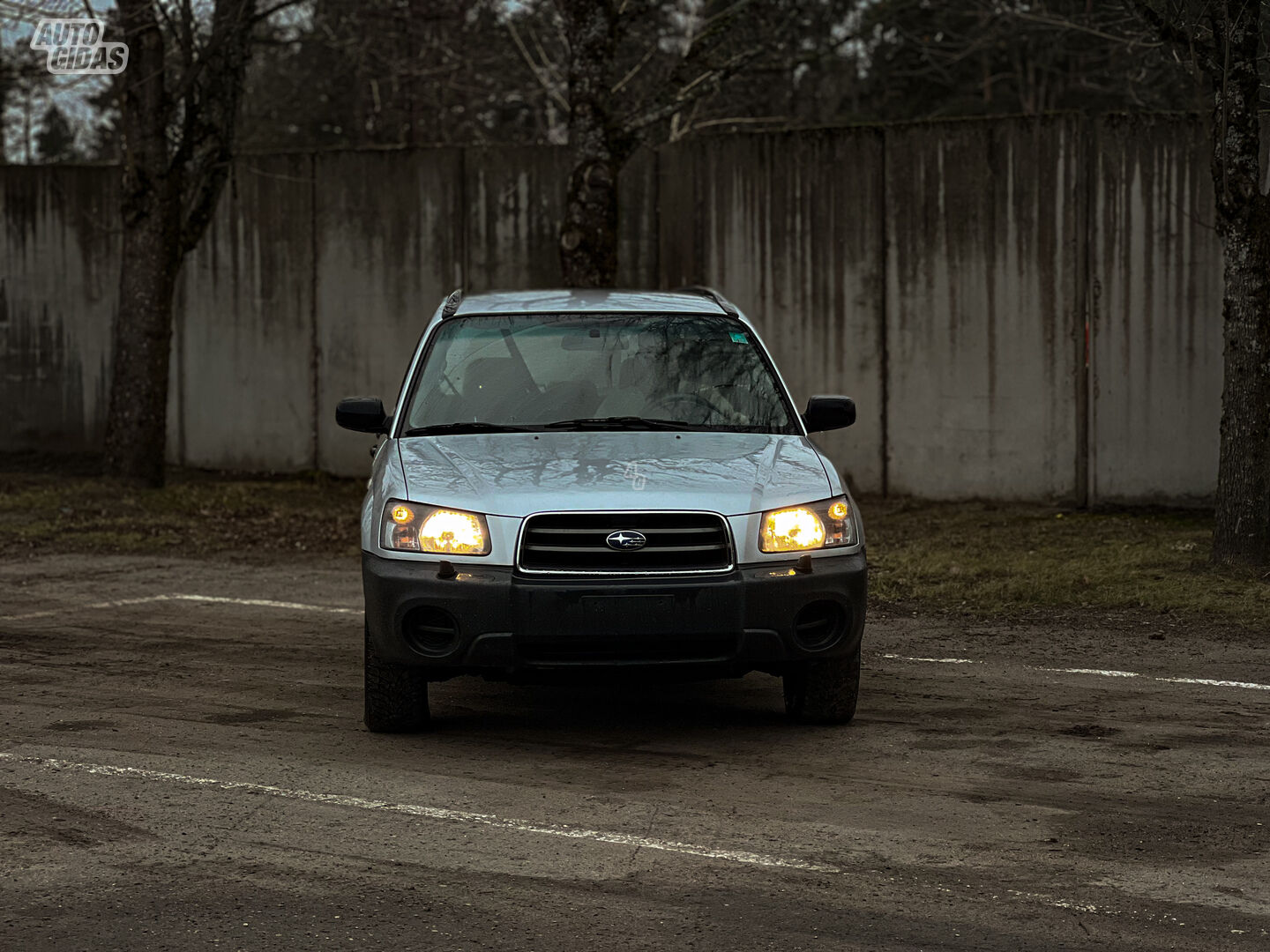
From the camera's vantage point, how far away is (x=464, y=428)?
733 cm

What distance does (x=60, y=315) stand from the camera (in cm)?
1844

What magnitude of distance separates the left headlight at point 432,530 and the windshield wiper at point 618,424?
3.19 ft

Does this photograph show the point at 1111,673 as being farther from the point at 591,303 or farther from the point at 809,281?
the point at 809,281

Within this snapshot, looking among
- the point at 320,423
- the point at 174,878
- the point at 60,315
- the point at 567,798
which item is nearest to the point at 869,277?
the point at 320,423

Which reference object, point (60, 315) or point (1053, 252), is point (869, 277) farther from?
point (60, 315)

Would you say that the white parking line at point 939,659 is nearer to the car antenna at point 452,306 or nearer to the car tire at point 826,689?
the car tire at point 826,689

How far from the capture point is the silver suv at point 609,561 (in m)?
6.21

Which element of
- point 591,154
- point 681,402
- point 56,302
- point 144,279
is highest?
point 591,154

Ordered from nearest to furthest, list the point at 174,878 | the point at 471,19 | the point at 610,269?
1. the point at 174,878
2. the point at 610,269
3. the point at 471,19

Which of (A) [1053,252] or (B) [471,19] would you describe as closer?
(A) [1053,252]

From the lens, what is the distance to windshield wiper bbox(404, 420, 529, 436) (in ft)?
23.9

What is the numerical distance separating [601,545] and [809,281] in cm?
954

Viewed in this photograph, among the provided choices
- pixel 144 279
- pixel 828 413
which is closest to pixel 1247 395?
pixel 828 413

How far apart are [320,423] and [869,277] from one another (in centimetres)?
577
